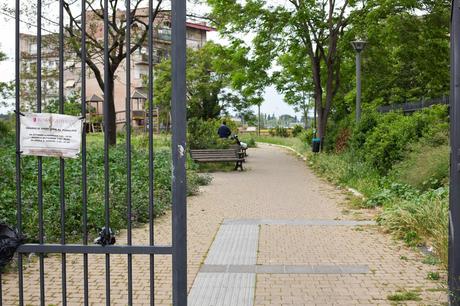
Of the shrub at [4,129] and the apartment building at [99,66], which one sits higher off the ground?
the apartment building at [99,66]

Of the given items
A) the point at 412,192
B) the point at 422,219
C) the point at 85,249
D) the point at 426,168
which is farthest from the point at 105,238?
the point at 426,168

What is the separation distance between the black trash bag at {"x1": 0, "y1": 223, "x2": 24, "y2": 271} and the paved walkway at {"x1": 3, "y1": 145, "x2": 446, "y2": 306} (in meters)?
1.74

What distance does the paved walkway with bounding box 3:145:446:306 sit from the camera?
5.53 meters

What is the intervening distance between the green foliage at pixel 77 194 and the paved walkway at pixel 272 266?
0.45 metres

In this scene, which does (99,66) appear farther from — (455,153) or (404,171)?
(455,153)

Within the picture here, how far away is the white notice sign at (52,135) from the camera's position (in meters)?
3.62

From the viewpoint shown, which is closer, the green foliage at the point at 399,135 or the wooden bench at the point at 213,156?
the green foliage at the point at 399,135

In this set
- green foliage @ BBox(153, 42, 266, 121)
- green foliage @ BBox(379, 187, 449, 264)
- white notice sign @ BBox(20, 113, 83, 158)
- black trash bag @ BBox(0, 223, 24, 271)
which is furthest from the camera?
green foliage @ BBox(153, 42, 266, 121)

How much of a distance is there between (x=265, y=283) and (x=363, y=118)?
46.6 ft

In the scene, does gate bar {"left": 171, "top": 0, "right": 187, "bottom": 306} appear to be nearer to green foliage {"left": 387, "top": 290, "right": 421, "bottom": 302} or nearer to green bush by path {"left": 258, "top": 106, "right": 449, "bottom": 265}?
green foliage {"left": 387, "top": 290, "right": 421, "bottom": 302}

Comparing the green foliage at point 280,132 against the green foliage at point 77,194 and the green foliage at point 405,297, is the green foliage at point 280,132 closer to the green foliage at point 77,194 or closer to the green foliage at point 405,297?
the green foliage at point 77,194

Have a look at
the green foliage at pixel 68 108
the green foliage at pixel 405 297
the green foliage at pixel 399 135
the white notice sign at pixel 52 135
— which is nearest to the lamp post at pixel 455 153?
the green foliage at pixel 405 297

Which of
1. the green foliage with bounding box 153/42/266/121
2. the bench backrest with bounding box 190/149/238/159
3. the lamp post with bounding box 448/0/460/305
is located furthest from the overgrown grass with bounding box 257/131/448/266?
the green foliage with bounding box 153/42/266/121

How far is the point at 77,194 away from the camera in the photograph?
9.27m
